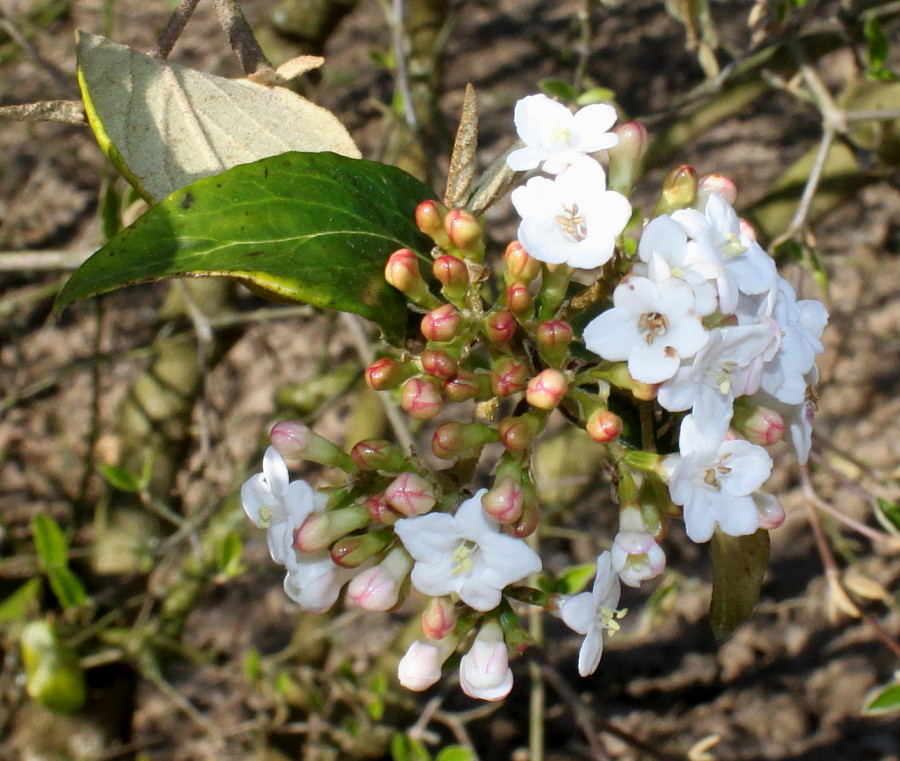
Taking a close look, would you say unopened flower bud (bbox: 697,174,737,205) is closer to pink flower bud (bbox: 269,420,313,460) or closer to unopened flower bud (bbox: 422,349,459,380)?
unopened flower bud (bbox: 422,349,459,380)

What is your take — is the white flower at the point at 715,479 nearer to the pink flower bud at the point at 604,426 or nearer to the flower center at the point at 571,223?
the pink flower bud at the point at 604,426

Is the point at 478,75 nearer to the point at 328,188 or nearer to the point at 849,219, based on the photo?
the point at 849,219

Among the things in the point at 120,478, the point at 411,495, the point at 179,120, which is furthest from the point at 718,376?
the point at 120,478

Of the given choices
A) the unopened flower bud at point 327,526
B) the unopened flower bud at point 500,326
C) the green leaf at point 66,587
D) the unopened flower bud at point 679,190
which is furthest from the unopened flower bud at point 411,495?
the green leaf at point 66,587

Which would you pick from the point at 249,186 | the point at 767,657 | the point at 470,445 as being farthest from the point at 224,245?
the point at 767,657

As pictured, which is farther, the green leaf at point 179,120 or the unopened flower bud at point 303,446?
the unopened flower bud at point 303,446
